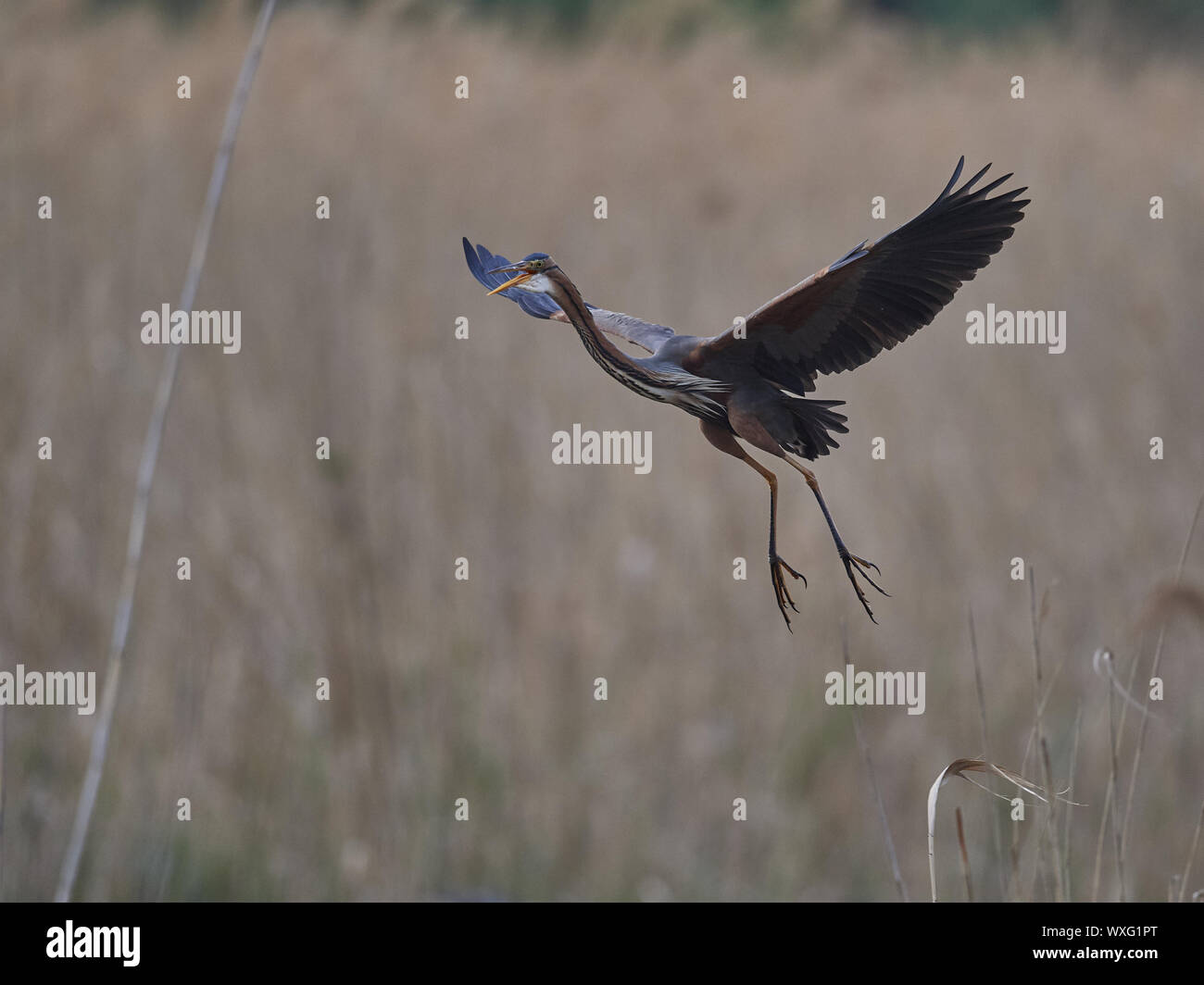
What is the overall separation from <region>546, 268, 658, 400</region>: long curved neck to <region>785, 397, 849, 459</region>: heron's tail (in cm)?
6

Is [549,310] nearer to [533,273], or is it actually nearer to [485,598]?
[533,273]

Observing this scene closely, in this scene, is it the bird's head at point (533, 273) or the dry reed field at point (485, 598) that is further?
the dry reed field at point (485, 598)

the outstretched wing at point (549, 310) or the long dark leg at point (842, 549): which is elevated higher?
the outstretched wing at point (549, 310)

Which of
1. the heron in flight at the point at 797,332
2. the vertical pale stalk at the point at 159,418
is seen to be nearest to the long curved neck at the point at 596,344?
the heron in flight at the point at 797,332

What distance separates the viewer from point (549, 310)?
18.3 inches

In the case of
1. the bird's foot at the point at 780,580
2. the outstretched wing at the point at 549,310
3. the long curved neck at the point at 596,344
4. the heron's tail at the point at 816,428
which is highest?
the outstretched wing at the point at 549,310

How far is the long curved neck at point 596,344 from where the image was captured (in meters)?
0.42

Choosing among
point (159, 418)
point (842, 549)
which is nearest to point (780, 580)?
point (842, 549)

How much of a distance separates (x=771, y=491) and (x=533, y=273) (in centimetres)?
→ 12

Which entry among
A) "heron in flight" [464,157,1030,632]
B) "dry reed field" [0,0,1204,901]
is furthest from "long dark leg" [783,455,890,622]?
"dry reed field" [0,0,1204,901]

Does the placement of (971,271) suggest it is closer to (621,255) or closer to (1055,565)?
(621,255)

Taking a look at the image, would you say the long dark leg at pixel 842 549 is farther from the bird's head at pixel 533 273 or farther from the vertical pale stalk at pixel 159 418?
the vertical pale stalk at pixel 159 418

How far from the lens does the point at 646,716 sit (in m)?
7.07
